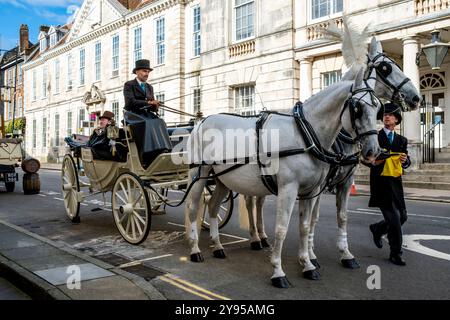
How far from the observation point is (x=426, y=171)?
1473 cm

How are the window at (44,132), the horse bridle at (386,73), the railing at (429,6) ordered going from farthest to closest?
the window at (44,132), the railing at (429,6), the horse bridle at (386,73)

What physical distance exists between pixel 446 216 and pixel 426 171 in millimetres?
6538

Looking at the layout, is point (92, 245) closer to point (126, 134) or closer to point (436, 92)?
point (126, 134)

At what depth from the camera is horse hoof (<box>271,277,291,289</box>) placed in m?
4.23

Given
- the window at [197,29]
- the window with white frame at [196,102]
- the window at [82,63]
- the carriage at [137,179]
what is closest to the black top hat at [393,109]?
the carriage at [137,179]

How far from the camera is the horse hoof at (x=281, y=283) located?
4.23 m

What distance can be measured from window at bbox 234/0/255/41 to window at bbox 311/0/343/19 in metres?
3.59

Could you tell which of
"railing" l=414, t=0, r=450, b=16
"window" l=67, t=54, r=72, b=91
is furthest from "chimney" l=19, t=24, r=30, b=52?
"railing" l=414, t=0, r=450, b=16

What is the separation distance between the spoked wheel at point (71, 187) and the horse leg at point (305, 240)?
15.7 ft

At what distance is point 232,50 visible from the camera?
22.3 metres

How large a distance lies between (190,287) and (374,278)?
197 centimetres

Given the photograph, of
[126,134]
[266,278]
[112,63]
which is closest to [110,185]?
[126,134]

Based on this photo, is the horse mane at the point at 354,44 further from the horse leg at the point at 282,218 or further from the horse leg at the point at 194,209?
the horse leg at the point at 194,209
